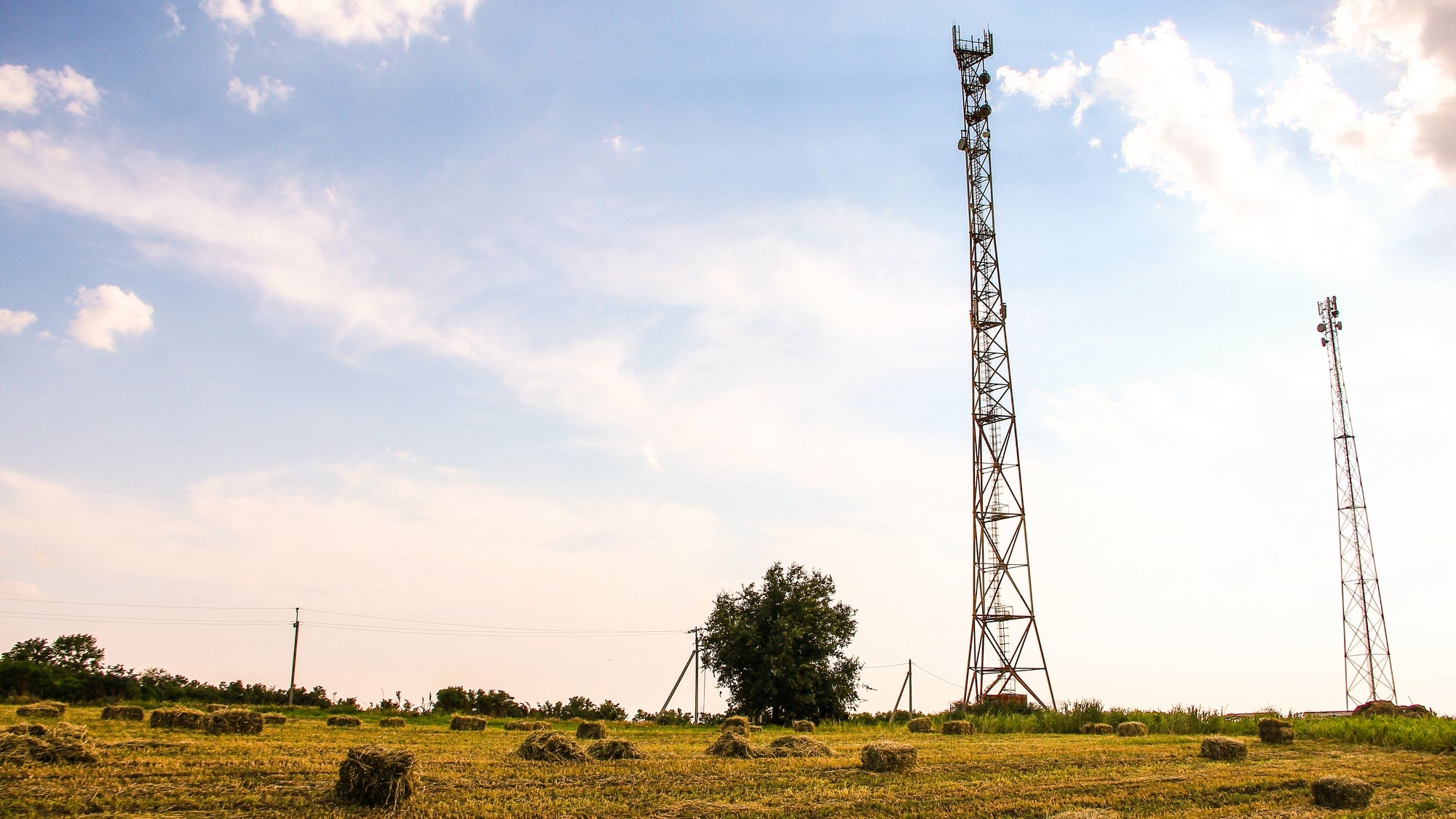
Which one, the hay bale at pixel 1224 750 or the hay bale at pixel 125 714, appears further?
the hay bale at pixel 125 714

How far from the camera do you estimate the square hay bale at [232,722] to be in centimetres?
1817

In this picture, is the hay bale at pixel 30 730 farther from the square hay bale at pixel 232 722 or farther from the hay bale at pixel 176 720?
the hay bale at pixel 176 720

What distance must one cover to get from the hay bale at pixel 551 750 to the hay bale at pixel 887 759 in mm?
4607

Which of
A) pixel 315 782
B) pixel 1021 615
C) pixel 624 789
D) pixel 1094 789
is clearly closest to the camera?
pixel 315 782

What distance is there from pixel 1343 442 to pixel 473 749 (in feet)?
161

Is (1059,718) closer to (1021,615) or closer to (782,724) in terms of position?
(1021,615)

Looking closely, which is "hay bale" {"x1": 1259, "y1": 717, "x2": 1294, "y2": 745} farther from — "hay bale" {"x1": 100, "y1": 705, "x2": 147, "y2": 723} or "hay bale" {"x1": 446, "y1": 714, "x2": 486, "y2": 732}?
"hay bale" {"x1": 100, "y1": 705, "x2": 147, "y2": 723}

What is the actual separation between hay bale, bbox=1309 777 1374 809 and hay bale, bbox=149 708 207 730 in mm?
19652

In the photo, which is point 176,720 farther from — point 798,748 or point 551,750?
point 798,748

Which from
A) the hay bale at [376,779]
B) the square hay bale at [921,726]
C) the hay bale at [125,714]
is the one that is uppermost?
the hay bale at [376,779]

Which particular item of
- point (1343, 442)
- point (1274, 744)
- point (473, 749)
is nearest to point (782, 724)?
point (1274, 744)

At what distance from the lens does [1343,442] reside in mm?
49438

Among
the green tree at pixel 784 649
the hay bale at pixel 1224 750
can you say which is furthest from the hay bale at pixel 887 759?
the green tree at pixel 784 649

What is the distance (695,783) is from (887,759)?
3677 mm
